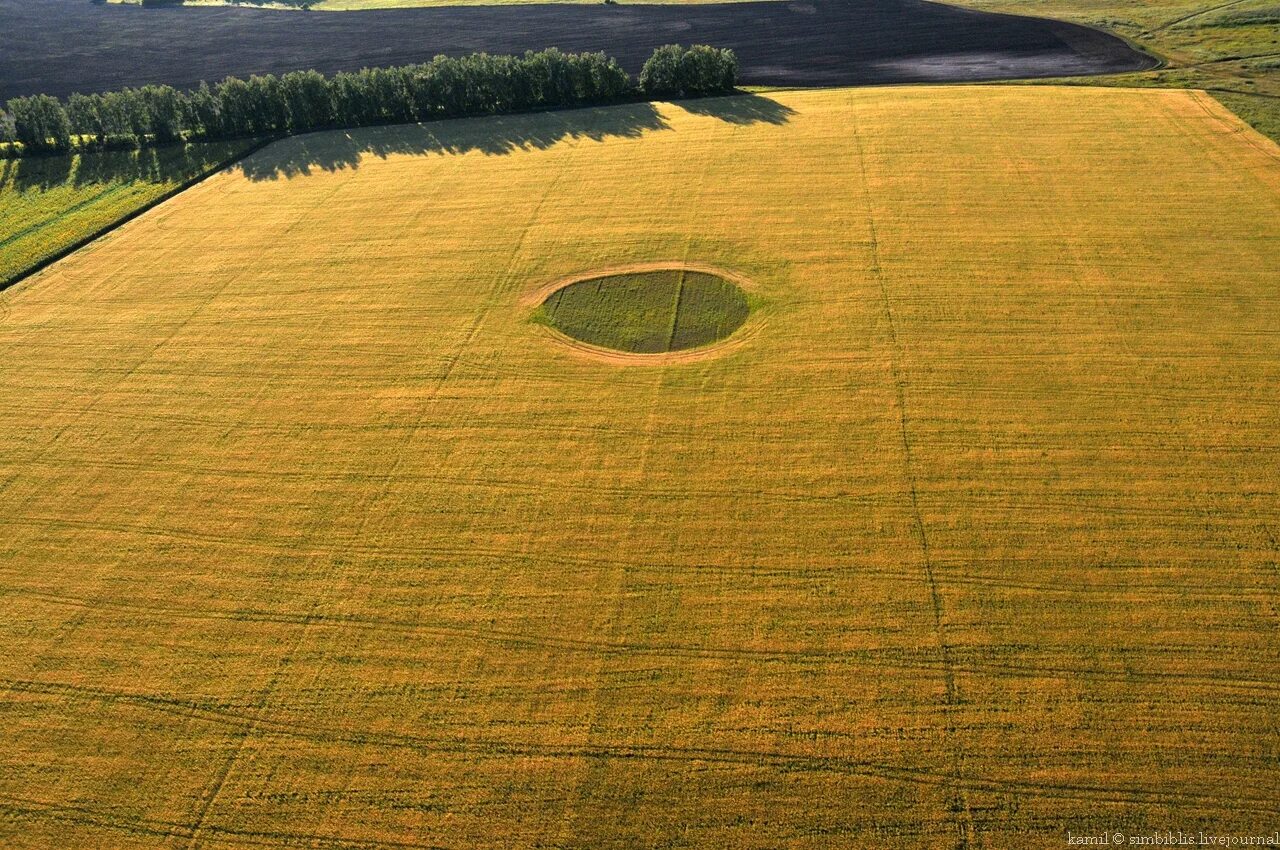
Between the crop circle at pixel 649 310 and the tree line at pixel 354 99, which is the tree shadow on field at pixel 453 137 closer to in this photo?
the tree line at pixel 354 99

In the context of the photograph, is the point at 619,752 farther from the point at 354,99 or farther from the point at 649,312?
the point at 354,99

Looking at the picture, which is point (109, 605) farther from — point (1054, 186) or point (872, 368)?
point (1054, 186)

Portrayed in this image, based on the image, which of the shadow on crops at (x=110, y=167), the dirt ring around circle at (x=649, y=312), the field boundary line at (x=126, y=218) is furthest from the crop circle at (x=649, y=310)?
the shadow on crops at (x=110, y=167)

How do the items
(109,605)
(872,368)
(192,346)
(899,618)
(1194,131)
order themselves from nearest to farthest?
1. (899,618)
2. (109,605)
3. (872,368)
4. (192,346)
5. (1194,131)

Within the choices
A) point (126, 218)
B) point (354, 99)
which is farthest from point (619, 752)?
point (354, 99)

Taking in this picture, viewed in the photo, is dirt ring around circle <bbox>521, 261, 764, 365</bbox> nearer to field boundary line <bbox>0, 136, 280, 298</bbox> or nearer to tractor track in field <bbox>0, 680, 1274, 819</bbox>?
tractor track in field <bbox>0, 680, 1274, 819</bbox>

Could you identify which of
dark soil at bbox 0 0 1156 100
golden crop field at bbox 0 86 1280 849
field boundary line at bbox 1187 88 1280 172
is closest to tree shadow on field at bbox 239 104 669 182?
golden crop field at bbox 0 86 1280 849

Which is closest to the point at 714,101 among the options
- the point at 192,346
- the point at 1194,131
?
the point at 1194,131
